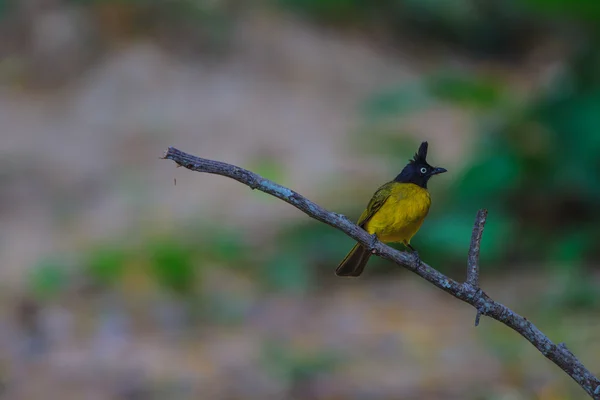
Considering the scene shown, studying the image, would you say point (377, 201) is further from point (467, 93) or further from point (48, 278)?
point (48, 278)

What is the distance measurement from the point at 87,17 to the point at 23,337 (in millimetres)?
5289

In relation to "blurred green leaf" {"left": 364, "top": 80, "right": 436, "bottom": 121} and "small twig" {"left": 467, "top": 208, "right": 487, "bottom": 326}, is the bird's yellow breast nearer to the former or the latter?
"small twig" {"left": 467, "top": 208, "right": 487, "bottom": 326}

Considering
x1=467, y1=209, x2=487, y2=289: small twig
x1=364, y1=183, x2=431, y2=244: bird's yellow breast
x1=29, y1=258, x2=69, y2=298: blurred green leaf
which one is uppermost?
x1=29, y1=258, x2=69, y2=298: blurred green leaf

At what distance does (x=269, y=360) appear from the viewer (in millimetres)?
4516

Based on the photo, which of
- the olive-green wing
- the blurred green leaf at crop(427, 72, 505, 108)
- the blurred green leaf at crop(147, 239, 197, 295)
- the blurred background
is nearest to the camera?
the olive-green wing

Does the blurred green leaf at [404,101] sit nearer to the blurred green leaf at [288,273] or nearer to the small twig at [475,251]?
the blurred green leaf at [288,273]

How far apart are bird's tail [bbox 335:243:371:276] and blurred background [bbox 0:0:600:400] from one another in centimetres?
192

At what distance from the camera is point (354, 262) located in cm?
215

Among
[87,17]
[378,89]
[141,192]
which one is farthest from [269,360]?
[87,17]

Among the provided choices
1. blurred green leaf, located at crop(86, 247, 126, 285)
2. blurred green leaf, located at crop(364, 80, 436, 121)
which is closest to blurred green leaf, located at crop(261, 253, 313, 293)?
blurred green leaf, located at crop(86, 247, 126, 285)

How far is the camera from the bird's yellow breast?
2.14m

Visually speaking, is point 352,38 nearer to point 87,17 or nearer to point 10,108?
point 87,17

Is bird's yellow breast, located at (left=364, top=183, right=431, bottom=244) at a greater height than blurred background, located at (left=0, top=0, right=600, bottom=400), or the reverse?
blurred background, located at (left=0, top=0, right=600, bottom=400)

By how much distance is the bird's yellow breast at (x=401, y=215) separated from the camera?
2141 mm
